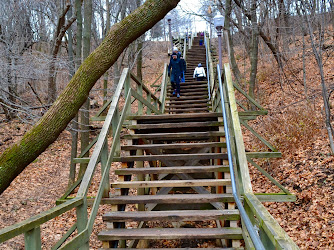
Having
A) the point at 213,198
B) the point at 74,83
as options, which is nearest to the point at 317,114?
the point at 213,198

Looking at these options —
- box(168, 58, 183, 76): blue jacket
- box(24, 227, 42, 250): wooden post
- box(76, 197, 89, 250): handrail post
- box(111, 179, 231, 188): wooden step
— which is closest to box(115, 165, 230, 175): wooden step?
box(111, 179, 231, 188): wooden step

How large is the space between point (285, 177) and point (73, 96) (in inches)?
256

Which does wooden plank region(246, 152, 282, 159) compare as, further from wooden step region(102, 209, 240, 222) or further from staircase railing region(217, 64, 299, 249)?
wooden step region(102, 209, 240, 222)

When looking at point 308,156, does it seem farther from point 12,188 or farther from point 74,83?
point 12,188

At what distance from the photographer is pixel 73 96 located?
491 cm

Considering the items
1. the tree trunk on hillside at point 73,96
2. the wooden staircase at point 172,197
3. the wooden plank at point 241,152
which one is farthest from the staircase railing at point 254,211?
the tree trunk on hillside at point 73,96

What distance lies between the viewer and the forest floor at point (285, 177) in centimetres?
664

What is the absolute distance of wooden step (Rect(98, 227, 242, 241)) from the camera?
3.85 m

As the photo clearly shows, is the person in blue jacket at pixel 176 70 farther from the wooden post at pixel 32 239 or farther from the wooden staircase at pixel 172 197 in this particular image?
the wooden post at pixel 32 239

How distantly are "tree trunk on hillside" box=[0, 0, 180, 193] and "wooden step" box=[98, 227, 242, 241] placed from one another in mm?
1706

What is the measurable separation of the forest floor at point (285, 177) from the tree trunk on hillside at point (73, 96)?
154 inches

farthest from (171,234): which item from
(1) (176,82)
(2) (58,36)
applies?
(2) (58,36)

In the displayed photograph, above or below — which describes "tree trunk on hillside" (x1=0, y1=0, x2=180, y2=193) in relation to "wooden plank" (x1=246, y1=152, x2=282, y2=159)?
above

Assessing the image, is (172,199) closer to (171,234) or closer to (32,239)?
(171,234)
